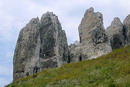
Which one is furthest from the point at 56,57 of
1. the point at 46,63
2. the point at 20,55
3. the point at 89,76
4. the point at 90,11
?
the point at 89,76

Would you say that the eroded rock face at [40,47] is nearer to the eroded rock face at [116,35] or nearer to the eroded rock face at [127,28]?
the eroded rock face at [116,35]

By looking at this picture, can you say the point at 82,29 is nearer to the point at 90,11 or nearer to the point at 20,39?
the point at 90,11

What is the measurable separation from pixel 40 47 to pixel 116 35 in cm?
2427

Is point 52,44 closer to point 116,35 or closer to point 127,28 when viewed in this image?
point 116,35

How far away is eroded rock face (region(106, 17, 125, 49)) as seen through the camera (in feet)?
286

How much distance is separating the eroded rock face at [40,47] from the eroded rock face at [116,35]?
16683 mm

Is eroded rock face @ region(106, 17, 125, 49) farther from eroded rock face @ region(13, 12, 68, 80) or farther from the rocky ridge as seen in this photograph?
eroded rock face @ region(13, 12, 68, 80)

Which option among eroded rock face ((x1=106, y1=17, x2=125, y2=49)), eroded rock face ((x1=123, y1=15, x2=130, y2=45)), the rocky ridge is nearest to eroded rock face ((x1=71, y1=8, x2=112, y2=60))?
the rocky ridge

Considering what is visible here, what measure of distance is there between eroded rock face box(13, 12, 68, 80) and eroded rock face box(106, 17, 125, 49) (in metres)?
16.7

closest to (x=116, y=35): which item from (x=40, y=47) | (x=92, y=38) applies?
(x=92, y=38)

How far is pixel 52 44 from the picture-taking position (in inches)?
2889

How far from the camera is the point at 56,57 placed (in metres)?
70.7

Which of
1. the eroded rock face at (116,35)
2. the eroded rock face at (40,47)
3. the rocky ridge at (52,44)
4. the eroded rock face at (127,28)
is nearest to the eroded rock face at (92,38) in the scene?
the rocky ridge at (52,44)

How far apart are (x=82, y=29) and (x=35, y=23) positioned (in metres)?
11.8
